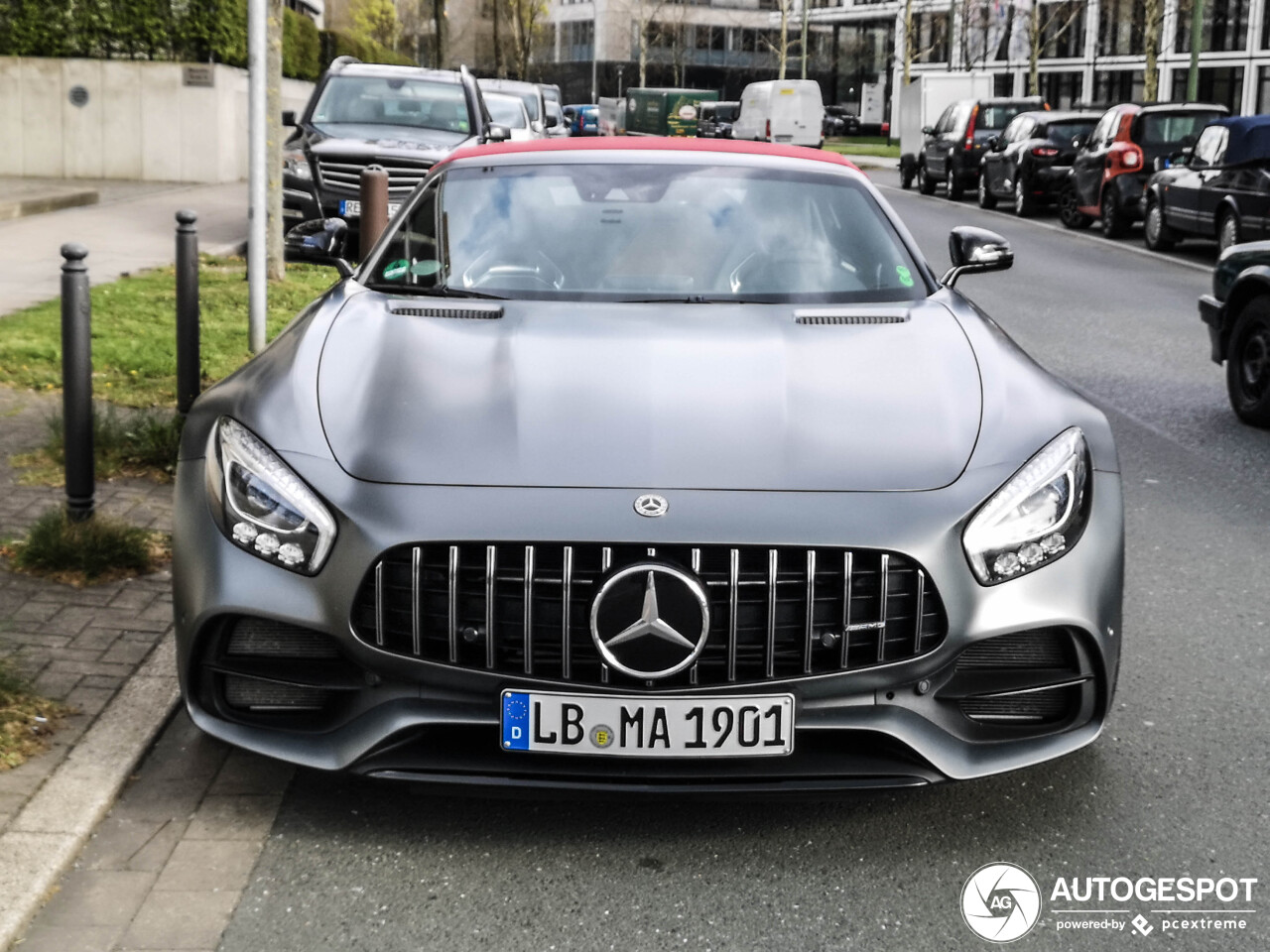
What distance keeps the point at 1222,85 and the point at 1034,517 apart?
65.7 metres

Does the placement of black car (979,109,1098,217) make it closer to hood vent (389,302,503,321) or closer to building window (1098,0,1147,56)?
hood vent (389,302,503,321)

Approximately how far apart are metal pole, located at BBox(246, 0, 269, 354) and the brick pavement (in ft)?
11.1

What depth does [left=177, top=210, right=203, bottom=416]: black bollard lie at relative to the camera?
694 centimetres

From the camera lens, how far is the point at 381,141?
16.1 metres

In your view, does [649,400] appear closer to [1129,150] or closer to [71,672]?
[71,672]

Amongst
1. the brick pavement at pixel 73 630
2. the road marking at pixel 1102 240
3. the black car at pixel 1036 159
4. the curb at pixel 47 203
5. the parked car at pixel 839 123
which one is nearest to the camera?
the brick pavement at pixel 73 630

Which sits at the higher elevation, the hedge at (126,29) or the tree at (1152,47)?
the tree at (1152,47)

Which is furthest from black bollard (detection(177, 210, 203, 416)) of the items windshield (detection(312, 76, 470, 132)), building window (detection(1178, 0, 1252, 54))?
building window (detection(1178, 0, 1252, 54))

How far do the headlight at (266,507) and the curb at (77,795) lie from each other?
0.70 meters

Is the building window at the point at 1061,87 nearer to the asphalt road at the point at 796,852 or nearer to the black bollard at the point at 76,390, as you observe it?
the black bollard at the point at 76,390

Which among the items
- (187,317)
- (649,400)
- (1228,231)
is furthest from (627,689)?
(1228,231)

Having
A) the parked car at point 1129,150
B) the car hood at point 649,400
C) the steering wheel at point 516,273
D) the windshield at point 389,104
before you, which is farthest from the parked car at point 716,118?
the car hood at point 649,400

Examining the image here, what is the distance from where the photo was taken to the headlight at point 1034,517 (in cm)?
352

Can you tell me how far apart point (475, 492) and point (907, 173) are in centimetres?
3352
